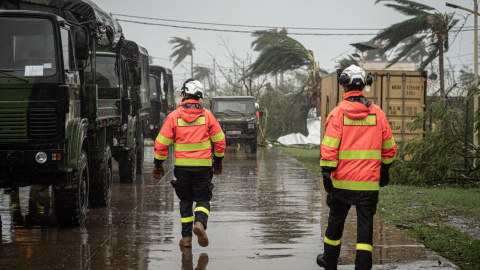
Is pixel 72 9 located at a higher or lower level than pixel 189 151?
higher

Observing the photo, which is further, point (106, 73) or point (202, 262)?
point (106, 73)

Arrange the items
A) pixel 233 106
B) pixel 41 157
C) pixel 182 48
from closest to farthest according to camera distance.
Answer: pixel 41 157 < pixel 233 106 < pixel 182 48

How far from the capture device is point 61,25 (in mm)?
8664

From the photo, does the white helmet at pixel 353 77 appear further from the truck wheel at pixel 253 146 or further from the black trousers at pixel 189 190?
the truck wheel at pixel 253 146

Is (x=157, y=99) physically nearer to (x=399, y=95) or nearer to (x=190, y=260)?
(x=399, y=95)

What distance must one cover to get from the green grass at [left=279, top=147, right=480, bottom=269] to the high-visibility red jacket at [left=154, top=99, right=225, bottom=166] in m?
2.76

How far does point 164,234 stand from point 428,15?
67.5 ft

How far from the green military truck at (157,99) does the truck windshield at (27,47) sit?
15.6 meters

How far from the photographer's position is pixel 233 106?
2580cm

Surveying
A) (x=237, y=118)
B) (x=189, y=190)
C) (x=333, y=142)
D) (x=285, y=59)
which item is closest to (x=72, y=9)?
(x=189, y=190)

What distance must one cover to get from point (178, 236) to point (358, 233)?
9.69 feet

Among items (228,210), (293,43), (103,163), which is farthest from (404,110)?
(293,43)

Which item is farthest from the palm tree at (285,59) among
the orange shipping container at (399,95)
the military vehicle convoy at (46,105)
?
the military vehicle convoy at (46,105)

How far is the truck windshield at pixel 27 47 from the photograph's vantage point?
8.34 metres
